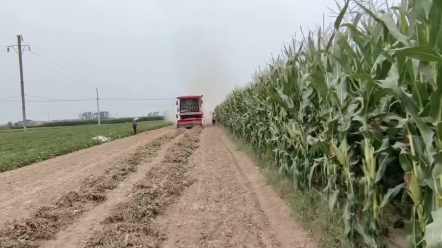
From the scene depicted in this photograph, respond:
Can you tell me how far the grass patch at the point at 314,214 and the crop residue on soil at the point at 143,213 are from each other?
180 cm

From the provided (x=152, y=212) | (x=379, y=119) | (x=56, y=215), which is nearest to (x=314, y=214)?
(x=379, y=119)

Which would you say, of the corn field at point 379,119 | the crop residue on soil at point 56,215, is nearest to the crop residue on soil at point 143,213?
the crop residue on soil at point 56,215

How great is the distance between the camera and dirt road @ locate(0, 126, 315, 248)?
4684mm

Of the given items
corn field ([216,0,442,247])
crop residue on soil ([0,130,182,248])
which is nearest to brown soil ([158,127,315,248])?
corn field ([216,0,442,247])

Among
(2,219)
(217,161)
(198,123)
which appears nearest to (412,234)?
(2,219)

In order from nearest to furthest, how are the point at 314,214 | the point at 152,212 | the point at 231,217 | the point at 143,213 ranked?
1. the point at 314,214
2. the point at 231,217
3. the point at 143,213
4. the point at 152,212

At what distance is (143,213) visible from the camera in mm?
5652

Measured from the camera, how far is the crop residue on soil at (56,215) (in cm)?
480

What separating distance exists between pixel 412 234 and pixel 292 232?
212cm

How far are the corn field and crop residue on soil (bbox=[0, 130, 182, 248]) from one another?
3531 mm

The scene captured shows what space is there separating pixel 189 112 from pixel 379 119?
3030 cm

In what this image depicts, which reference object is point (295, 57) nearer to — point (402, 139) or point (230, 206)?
point (230, 206)

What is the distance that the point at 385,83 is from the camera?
264cm

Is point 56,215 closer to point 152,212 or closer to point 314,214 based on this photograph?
point 152,212
